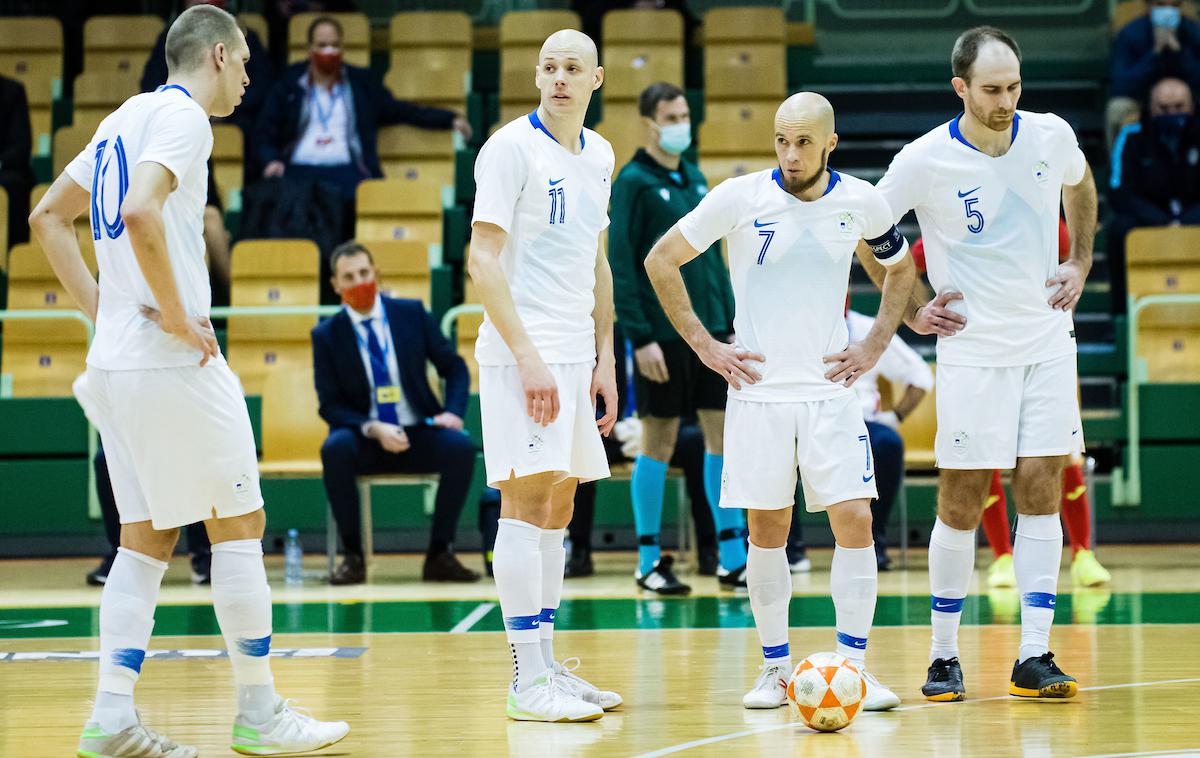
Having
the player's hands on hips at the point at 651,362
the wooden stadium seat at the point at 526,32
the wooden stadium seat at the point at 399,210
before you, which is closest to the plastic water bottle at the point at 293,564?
the player's hands on hips at the point at 651,362

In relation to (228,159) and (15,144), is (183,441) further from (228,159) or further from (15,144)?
(228,159)

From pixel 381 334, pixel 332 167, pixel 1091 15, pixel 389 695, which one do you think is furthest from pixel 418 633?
pixel 1091 15

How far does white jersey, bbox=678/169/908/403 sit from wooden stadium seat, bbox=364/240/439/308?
542 cm

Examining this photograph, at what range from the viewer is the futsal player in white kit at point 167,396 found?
12.4ft

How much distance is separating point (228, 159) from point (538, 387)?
25.0 ft

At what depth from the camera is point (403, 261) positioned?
978 cm

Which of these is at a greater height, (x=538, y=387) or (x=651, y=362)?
(x=651, y=362)

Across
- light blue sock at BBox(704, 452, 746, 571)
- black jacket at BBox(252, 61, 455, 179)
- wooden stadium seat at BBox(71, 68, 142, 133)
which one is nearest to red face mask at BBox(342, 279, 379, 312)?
light blue sock at BBox(704, 452, 746, 571)

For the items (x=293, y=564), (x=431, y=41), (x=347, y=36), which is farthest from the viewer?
(x=431, y=41)

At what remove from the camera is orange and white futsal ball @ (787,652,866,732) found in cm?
411

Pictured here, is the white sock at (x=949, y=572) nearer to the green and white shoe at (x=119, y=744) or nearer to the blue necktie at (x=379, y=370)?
the green and white shoe at (x=119, y=744)

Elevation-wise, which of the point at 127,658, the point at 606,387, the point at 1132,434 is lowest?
the point at 127,658

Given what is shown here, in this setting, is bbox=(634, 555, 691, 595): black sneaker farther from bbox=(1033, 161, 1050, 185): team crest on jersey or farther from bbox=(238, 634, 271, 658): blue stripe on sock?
bbox=(238, 634, 271, 658): blue stripe on sock

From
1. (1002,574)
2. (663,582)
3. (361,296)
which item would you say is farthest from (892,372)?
(361,296)
